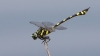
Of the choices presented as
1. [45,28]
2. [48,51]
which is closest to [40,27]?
[45,28]

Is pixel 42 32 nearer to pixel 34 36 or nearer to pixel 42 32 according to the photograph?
pixel 42 32

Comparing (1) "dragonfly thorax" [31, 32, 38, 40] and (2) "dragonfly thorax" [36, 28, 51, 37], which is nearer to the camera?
(2) "dragonfly thorax" [36, 28, 51, 37]

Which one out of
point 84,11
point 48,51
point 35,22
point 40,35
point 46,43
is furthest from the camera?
point 84,11

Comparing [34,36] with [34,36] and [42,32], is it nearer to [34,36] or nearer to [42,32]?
[34,36]

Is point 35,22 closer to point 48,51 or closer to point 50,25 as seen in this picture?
point 50,25

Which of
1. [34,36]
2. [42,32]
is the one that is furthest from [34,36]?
[42,32]

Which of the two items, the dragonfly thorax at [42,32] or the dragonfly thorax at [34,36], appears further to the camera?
the dragonfly thorax at [34,36]

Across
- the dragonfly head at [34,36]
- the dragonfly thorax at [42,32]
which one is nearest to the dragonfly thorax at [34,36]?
the dragonfly head at [34,36]

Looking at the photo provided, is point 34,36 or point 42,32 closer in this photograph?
point 42,32

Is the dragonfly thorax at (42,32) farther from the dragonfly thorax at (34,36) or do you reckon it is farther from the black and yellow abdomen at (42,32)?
the dragonfly thorax at (34,36)

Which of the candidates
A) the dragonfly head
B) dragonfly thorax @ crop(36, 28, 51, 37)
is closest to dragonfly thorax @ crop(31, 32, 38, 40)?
the dragonfly head

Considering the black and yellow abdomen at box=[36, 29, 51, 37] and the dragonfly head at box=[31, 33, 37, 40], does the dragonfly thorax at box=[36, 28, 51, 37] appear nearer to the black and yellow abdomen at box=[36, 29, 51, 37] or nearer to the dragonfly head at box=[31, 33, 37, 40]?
the black and yellow abdomen at box=[36, 29, 51, 37]
